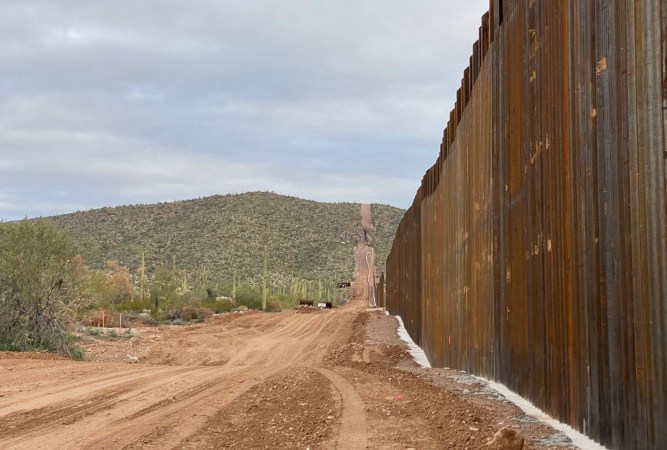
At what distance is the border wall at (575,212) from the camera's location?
4.59 metres

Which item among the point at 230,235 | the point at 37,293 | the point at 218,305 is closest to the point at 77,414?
the point at 37,293

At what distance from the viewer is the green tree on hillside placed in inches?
798

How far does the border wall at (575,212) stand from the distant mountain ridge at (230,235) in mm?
80241

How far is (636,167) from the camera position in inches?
187

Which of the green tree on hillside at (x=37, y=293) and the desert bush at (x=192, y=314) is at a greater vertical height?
the green tree on hillside at (x=37, y=293)

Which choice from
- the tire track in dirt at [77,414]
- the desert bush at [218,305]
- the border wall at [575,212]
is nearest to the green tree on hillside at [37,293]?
the tire track in dirt at [77,414]

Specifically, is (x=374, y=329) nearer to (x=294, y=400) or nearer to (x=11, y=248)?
(x=11, y=248)

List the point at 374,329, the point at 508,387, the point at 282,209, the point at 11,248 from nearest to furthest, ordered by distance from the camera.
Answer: the point at 508,387
the point at 11,248
the point at 374,329
the point at 282,209

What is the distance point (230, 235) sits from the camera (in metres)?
104

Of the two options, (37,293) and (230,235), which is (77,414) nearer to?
(37,293)

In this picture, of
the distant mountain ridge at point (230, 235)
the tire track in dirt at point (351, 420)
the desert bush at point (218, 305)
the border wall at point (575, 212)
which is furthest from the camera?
the distant mountain ridge at point (230, 235)

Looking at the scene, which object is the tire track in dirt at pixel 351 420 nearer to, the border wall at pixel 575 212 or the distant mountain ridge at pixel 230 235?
the border wall at pixel 575 212

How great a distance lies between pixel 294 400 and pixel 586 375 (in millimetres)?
4426

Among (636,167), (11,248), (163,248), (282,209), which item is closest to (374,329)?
(11,248)
